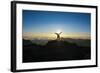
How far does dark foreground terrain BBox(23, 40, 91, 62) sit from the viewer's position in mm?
1824

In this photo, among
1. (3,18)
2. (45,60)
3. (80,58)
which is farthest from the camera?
(80,58)

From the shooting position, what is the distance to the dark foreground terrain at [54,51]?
1824mm

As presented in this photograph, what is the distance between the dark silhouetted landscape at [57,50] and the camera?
1.83 meters

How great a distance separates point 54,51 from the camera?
1910mm

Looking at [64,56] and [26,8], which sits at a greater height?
[26,8]

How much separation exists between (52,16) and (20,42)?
1.24 ft

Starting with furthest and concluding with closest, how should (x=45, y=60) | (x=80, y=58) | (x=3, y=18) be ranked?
(x=80, y=58) < (x=45, y=60) < (x=3, y=18)

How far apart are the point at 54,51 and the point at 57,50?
30mm

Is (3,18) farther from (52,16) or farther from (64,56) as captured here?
(64,56)

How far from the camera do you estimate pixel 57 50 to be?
192cm

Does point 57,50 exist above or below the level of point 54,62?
above

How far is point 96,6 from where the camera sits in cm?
203

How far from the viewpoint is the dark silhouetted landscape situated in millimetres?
1827

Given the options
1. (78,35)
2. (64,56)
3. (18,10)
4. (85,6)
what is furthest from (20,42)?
(85,6)
